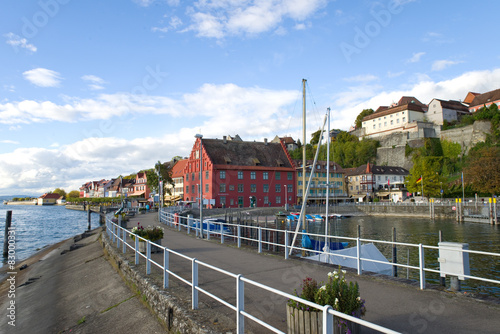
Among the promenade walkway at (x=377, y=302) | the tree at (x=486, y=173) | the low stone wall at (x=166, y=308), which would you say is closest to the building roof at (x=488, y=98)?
the tree at (x=486, y=173)

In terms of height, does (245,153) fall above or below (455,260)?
above

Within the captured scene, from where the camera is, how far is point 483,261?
889 inches

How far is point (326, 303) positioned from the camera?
4.80m

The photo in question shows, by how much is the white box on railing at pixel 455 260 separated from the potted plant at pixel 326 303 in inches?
133

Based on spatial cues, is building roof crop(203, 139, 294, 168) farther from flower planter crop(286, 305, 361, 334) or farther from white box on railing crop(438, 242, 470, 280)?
flower planter crop(286, 305, 361, 334)

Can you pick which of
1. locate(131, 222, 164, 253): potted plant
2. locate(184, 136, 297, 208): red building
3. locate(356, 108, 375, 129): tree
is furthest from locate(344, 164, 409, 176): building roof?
locate(131, 222, 164, 253): potted plant

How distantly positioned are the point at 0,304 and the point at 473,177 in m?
73.2

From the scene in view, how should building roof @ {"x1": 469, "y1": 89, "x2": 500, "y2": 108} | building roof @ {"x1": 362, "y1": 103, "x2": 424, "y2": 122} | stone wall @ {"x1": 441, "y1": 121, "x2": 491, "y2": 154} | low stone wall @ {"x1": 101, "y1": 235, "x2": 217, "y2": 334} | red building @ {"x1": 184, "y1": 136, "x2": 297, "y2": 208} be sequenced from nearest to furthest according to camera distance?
low stone wall @ {"x1": 101, "y1": 235, "x2": 217, "y2": 334} < red building @ {"x1": 184, "y1": 136, "x2": 297, "y2": 208} < stone wall @ {"x1": 441, "y1": 121, "x2": 491, "y2": 154} < building roof @ {"x1": 469, "y1": 89, "x2": 500, "y2": 108} < building roof @ {"x1": 362, "y1": 103, "x2": 424, "y2": 122}

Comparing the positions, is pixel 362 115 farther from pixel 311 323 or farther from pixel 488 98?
pixel 311 323

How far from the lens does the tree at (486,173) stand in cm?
6106

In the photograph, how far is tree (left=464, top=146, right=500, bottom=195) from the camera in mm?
61062

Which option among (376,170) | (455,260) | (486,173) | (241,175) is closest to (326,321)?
(455,260)

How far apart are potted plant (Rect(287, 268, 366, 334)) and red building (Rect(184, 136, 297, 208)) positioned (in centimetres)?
5807

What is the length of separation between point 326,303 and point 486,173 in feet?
235
